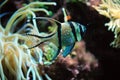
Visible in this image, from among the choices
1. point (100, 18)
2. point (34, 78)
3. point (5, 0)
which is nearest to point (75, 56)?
point (34, 78)

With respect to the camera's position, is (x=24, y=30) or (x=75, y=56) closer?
(x=75, y=56)

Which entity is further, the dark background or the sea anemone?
the dark background

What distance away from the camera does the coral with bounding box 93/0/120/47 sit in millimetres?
3338

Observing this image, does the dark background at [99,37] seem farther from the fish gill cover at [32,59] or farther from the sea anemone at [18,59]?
the sea anemone at [18,59]

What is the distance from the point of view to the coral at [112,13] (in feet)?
11.0

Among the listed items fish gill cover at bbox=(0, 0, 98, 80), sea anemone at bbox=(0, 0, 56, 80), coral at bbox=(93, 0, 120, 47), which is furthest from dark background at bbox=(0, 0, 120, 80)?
sea anemone at bbox=(0, 0, 56, 80)

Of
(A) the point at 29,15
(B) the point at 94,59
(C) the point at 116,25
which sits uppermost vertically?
(A) the point at 29,15

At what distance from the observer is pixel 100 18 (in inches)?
135

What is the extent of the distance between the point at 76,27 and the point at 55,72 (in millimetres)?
766

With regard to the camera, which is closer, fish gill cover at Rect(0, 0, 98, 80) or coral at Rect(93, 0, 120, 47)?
fish gill cover at Rect(0, 0, 98, 80)

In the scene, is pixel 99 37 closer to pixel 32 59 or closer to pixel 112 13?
pixel 112 13

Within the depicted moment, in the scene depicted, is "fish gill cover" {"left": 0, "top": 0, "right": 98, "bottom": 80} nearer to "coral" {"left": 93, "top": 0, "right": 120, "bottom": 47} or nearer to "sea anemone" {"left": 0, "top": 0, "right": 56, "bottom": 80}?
"sea anemone" {"left": 0, "top": 0, "right": 56, "bottom": 80}

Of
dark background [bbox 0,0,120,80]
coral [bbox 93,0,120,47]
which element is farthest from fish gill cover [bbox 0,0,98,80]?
coral [bbox 93,0,120,47]

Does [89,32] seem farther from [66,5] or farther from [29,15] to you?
[29,15]
